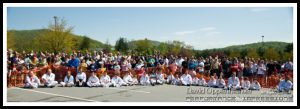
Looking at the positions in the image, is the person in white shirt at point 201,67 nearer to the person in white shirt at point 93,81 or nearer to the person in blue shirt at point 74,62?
the person in white shirt at point 93,81

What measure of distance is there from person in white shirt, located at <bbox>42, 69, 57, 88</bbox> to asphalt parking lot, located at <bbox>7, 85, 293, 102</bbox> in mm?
429

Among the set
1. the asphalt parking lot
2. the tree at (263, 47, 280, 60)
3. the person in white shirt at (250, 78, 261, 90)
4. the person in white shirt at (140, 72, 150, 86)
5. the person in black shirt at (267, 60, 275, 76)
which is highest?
the tree at (263, 47, 280, 60)

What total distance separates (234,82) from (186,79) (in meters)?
2.54

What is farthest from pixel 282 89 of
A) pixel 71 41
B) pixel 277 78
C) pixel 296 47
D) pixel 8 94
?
pixel 71 41

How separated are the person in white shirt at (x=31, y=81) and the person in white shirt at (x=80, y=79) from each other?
5.77 feet

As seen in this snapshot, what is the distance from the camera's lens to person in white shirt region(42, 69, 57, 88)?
A: 56.5ft

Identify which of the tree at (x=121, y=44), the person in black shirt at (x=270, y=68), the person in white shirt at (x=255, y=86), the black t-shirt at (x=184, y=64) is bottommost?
the person in white shirt at (x=255, y=86)

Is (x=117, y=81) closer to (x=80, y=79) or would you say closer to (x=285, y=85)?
(x=80, y=79)

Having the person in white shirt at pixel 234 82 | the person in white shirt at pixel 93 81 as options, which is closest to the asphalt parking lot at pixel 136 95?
the person in white shirt at pixel 93 81

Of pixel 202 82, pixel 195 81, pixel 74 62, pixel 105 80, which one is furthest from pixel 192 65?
pixel 74 62

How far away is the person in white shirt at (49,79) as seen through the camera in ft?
56.5

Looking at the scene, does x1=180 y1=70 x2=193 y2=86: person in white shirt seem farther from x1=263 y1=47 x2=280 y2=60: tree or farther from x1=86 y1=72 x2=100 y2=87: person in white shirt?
x1=263 y1=47 x2=280 y2=60: tree

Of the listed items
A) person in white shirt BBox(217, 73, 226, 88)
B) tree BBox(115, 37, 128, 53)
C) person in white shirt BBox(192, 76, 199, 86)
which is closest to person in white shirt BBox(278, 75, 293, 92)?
person in white shirt BBox(217, 73, 226, 88)

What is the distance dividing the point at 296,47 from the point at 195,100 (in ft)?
13.4
